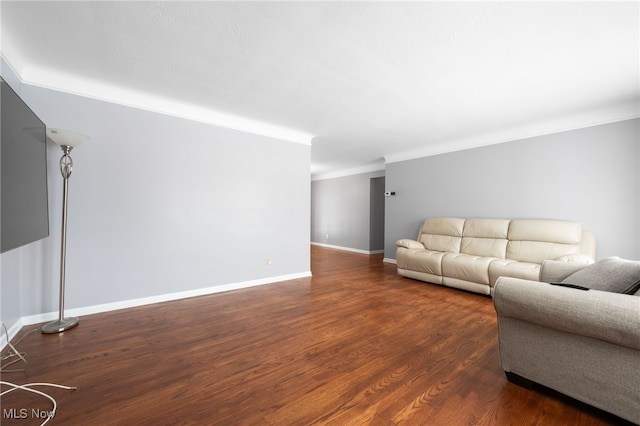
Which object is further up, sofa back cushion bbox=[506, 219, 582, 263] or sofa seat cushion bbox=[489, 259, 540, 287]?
sofa back cushion bbox=[506, 219, 582, 263]

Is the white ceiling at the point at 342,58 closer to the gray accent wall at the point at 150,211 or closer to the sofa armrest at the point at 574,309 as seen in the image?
the gray accent wall at the point at 150,211

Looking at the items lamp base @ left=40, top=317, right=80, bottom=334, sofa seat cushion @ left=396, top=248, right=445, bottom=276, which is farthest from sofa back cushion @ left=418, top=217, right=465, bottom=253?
lamp base @ left=40, top=317, right=80, bottom=334

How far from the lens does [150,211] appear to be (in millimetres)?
3070

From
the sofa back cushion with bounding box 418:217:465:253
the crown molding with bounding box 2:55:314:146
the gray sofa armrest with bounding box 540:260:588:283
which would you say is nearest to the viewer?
the gray sofa armrest with bounding box 540:260:588:283

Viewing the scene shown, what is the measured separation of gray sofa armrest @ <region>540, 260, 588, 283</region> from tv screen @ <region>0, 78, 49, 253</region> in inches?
131

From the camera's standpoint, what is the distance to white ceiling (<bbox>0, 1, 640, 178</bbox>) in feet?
5.82

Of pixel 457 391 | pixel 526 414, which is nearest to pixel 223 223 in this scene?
pixel 457 391

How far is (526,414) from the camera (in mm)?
1400

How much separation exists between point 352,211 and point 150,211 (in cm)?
546

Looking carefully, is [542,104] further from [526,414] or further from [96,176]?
[96,176]

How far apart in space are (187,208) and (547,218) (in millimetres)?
5097

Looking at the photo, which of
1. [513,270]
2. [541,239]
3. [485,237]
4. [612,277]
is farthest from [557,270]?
[485,237]

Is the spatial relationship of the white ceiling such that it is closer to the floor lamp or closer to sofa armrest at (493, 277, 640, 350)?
the floor lamp

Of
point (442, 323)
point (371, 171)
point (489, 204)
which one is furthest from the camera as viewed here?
point (371, 171)
